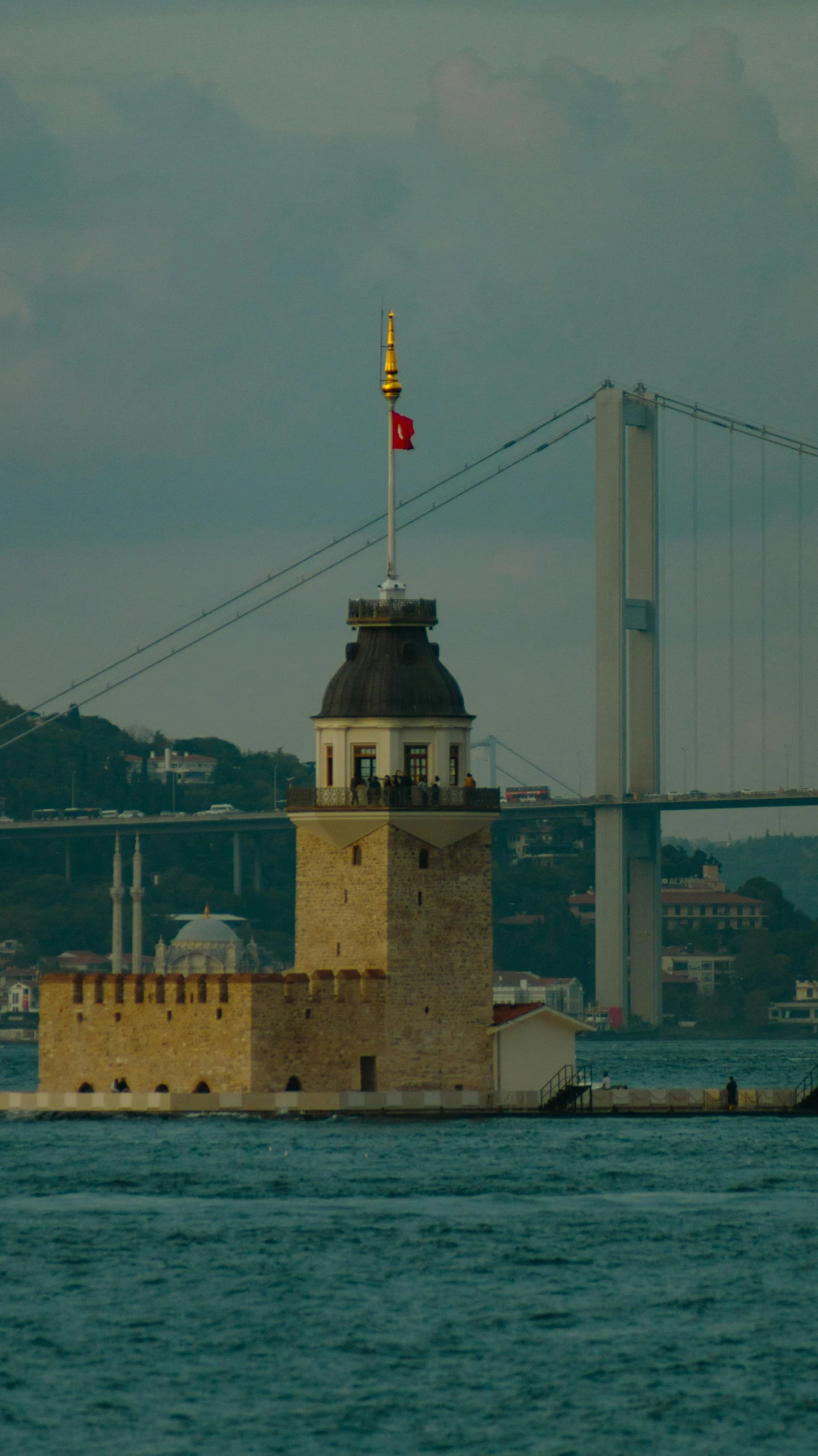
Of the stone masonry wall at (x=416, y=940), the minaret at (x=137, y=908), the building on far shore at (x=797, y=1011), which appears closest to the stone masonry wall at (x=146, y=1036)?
the stone masonry wall at (x=416, y=940)

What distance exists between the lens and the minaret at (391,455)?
49312 millimetres

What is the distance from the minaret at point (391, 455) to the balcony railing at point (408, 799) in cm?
306

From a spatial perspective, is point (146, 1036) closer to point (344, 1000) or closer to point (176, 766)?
point (344, 1000)

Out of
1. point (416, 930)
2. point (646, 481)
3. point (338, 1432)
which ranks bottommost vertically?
point (338, 1432)

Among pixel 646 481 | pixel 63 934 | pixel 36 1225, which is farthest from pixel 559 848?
pixel 36 1225

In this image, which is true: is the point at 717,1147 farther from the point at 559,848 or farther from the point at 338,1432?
the point at 559,848

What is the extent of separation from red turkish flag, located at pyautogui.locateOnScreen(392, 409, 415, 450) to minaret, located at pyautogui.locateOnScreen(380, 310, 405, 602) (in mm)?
72

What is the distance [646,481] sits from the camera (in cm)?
10106

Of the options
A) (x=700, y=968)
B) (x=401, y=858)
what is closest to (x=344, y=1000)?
(x=401, y=858)

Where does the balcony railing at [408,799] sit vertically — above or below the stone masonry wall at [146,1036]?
above

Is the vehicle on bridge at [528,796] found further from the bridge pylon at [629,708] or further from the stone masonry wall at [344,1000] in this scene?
the stone masonry wall at [344,1000]

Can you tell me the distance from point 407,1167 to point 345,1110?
4.31m

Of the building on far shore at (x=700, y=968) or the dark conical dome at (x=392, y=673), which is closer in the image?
the dark conical dome at (x=392, y=673)

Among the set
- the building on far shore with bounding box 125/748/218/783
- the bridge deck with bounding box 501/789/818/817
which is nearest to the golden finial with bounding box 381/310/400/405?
the bridge deck with bounding box 501/789/818/817
